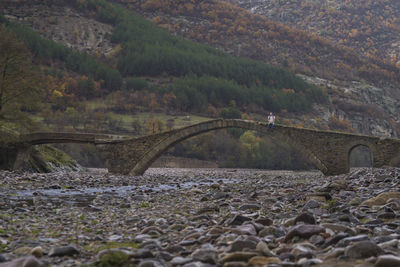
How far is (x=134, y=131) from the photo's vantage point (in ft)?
270

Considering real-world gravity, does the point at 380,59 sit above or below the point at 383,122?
above

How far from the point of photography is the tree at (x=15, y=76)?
986 inches

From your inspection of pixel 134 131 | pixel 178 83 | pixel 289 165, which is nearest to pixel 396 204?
pixel 289 165

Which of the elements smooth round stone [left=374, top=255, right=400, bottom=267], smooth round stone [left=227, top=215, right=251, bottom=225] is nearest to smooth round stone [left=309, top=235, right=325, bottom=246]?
smooth round stone [left=374, top=255, right=400, bottom=267]

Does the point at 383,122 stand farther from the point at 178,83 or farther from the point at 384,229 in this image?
the point at 384,229

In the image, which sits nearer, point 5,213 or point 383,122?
point 5,213

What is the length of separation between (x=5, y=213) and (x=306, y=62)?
15849 centimetres

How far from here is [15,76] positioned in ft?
82.9

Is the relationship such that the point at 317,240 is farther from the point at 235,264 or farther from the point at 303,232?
the point at 235,264

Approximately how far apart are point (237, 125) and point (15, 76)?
1525 cm

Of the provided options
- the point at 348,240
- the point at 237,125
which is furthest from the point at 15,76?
the point at 348,240

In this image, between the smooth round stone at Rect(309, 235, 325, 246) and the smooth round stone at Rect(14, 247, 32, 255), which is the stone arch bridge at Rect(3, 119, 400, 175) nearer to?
the smooth round stone at Rect(14, 247, 32, 255)

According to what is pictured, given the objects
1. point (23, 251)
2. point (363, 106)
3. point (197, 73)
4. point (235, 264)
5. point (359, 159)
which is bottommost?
point (23, 251)

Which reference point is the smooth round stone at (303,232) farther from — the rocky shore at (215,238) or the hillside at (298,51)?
the hillside at (298,51)
